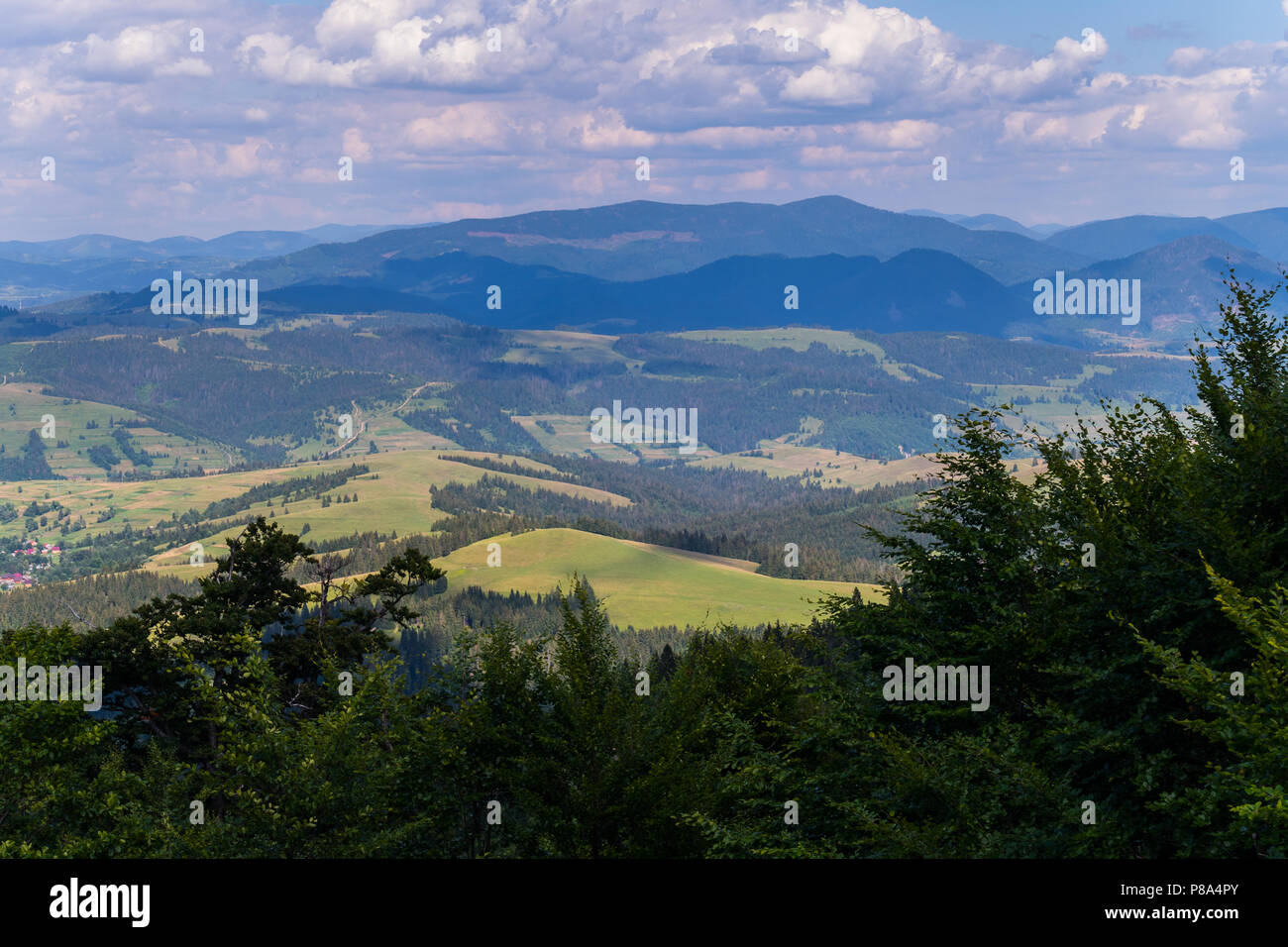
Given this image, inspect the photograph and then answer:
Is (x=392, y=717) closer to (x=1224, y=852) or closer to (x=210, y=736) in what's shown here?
(x=210, y=736)

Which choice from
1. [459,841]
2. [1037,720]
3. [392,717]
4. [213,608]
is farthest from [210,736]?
[1037,720]

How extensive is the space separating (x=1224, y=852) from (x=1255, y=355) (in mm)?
26112

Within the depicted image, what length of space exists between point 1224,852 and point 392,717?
93.6 feet

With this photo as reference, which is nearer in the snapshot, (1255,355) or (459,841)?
(459,841)

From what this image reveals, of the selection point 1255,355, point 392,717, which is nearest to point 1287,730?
point 1255,355

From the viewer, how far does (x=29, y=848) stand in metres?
30.4

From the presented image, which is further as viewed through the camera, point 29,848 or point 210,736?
point 210,736

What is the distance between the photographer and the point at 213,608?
57.1 metres

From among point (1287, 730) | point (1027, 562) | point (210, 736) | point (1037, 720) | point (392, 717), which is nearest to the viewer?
point (1287, 730)

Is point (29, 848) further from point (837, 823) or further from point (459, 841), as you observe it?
point (837, 823)

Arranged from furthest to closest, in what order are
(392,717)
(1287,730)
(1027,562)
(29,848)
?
(392,717)
(1027,562)
(29,848)
(1287,730)
